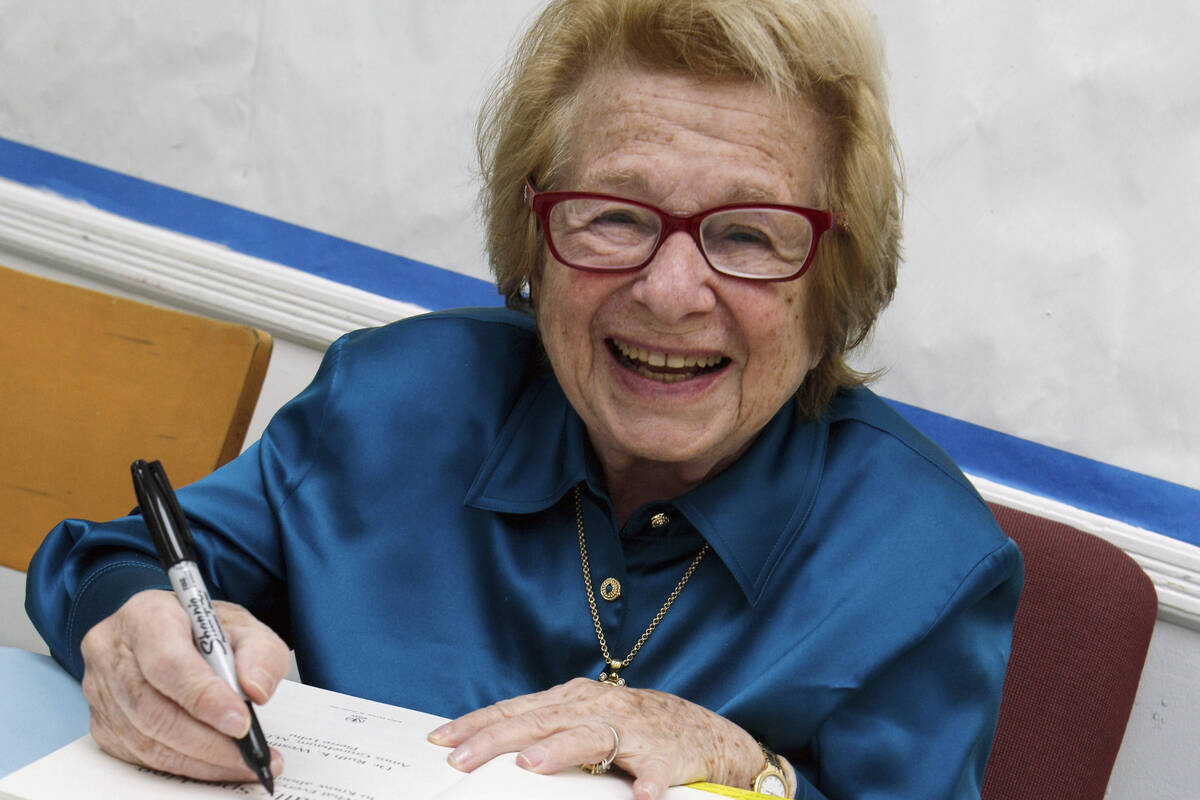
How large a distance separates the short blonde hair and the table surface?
0.62m

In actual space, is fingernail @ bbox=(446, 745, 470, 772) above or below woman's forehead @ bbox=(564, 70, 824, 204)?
below

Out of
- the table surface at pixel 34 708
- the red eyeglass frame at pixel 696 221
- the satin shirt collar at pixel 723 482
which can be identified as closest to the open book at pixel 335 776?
the table surface at pixel 34 708

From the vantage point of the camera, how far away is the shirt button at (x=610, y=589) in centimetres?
109

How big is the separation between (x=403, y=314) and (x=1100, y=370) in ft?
3.80

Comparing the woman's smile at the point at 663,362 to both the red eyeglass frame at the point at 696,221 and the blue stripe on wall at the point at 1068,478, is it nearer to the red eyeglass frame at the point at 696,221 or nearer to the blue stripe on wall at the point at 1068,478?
the red eyeglass frame at the point at 696,221

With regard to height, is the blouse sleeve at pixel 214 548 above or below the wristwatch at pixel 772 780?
above

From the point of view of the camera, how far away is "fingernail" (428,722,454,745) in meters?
0.79

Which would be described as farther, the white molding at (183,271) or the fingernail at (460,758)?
the white molding at (183,271)

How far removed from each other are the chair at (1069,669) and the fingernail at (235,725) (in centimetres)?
97

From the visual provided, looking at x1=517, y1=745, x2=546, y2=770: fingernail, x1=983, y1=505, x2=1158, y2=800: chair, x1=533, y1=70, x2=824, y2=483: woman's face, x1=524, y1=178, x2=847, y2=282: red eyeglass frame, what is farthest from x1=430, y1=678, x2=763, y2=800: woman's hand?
x1=983, y1=505, x2=1158, y2=800: chair

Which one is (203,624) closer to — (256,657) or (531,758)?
(256,657)

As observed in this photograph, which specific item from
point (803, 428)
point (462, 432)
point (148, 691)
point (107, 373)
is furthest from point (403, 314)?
point (148, 691)

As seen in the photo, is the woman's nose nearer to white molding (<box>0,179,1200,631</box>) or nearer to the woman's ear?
the woman's ear

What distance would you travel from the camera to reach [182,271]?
2066 millimetres
